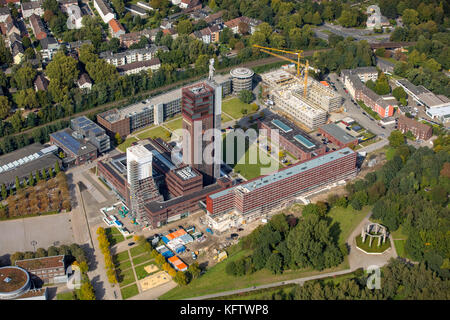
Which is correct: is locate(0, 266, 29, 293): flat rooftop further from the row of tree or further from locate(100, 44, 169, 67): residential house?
locate(100, 44, 169, 67): residential house

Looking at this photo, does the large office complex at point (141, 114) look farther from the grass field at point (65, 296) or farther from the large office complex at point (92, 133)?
the grass field at point (65, 296)

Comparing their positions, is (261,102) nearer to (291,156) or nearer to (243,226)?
(291,156)

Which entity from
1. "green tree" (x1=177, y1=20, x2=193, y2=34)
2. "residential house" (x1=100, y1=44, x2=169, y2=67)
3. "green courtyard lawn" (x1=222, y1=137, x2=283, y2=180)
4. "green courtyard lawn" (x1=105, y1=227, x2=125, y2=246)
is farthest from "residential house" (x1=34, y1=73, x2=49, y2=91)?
"green courtyard lawn" (x1=105, y1=227, x2=125, y2=246)

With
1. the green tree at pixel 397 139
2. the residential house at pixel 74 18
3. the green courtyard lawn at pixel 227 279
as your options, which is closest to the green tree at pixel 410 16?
the green tree at pixel 397 139

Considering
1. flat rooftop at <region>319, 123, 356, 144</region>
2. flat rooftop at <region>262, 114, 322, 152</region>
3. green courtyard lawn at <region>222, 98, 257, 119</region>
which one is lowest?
green courtyard lawn at <region>222, 98, 257, 119</region>

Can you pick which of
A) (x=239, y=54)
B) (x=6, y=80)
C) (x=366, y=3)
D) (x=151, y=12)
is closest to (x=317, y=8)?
(x=366, y=3)

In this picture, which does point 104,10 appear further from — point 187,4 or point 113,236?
point 113,236
